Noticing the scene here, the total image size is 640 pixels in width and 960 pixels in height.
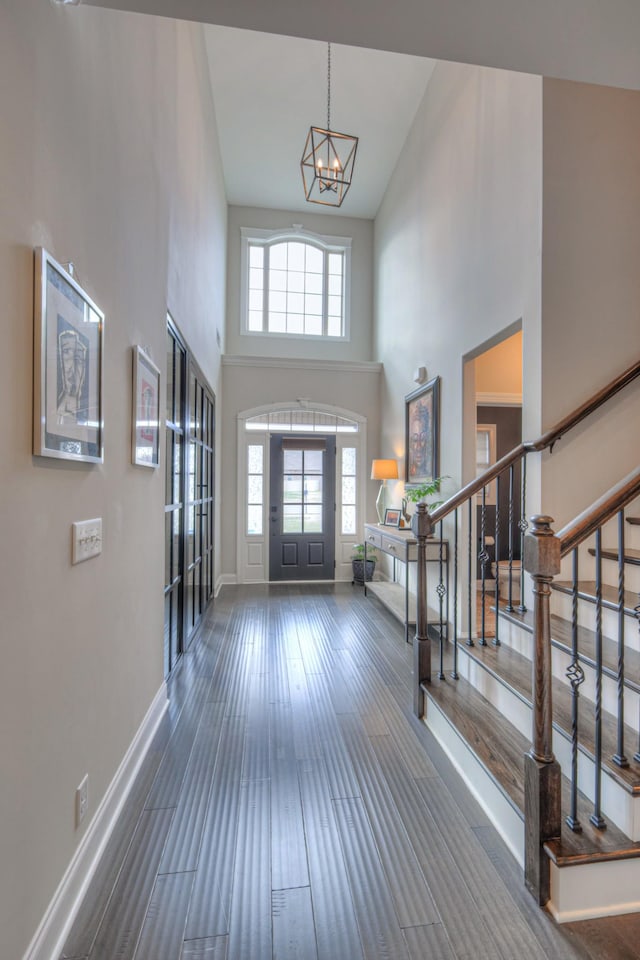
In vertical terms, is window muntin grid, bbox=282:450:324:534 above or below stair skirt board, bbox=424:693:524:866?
above

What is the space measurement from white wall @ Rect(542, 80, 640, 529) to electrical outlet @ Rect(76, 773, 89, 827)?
2847 mm

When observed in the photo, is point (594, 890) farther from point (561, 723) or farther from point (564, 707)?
point (564, 707)

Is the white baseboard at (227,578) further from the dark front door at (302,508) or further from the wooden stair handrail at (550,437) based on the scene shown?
the wooden stair handrail at (550,437)

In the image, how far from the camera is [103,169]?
1714 millimetres

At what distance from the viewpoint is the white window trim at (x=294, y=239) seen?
683 centimetres

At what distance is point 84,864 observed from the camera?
153 cm

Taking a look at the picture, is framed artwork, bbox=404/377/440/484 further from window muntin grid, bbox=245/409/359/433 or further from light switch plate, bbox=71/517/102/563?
light switch plate, bbox=71/517/102/563

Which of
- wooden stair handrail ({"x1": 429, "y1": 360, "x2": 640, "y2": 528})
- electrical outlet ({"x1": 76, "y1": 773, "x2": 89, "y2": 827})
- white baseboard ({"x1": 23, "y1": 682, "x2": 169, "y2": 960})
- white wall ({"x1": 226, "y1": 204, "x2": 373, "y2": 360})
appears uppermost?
white wall ({"x1": 226, "y1": 204, "x2": 373, "y2": 360})

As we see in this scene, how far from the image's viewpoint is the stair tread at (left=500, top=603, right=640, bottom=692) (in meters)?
1.83

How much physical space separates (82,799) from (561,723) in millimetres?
1768

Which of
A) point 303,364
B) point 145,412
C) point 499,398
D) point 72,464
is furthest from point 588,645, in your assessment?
point 303,364

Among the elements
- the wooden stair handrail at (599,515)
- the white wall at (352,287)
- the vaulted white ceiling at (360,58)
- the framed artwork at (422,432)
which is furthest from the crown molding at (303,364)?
the wooden stair handrail at (599,515)

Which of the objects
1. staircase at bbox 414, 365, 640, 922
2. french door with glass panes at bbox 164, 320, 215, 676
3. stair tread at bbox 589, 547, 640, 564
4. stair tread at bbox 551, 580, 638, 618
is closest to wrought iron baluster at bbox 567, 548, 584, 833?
staircase at bbox 414, 365, 640, 922

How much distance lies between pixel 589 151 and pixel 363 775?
3770 millimetres
